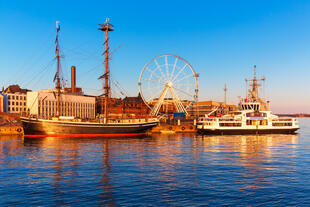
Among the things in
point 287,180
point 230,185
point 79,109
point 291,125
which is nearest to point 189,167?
point 230,185

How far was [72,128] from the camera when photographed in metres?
81.2

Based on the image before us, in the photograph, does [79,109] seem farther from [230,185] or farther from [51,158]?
[230,185]

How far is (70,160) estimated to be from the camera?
40.2 m

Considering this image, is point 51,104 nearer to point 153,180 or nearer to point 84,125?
point 84,125

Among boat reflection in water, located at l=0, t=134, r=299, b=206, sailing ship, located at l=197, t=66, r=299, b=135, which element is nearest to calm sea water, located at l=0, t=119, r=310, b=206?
boat reflection in water, located at l=0, t=134, r=299, b=206

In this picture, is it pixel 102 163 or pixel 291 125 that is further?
pixel 291 125

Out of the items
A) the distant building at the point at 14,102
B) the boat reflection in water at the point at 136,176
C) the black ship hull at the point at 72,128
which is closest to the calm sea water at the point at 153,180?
the boat reflection in water at the point at 136,176

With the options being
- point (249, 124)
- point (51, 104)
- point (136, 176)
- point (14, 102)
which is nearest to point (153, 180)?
point (136, 176)

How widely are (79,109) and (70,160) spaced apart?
16004 centimetres

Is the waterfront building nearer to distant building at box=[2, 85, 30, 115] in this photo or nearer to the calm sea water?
distant building at box=[2, 85, 30, 115]

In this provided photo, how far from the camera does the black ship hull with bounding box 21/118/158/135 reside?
259ft

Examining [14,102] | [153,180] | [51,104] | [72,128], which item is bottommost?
[153,180]

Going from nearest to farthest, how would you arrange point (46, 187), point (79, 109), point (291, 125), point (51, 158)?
point (46, 187)
point (51, 158)
point (291, 125)
point (79, 109)

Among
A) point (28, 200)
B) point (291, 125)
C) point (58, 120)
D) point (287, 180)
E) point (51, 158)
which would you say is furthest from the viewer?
point (291, 125)
